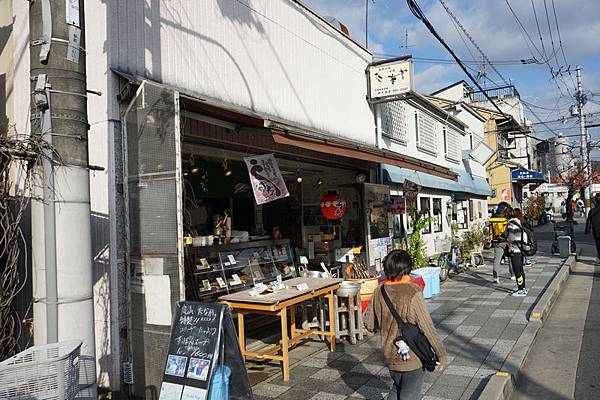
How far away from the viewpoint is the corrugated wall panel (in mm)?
5938

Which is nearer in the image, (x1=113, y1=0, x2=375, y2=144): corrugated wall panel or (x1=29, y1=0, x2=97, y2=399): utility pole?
(x1=29, y1=0, x2=97, y2=399): utility pole

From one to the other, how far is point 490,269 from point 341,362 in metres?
10.6

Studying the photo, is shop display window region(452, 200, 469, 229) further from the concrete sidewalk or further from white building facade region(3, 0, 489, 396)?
white building facade region(3, 0, 489, 396)

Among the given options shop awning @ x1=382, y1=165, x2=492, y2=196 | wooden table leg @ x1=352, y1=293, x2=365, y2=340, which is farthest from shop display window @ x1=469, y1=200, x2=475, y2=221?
wooden table leg @ x1=352, y1=293, x2=365, y2=340

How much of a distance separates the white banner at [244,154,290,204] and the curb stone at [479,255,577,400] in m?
3.99

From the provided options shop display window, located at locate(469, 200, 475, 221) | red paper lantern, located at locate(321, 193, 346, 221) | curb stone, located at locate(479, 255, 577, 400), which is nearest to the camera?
curb stone, located at locate(479, 255, 577, 400)

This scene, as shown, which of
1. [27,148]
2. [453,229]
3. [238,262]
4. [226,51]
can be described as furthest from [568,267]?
[27,148]

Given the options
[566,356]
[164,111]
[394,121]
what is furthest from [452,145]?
[164,111]

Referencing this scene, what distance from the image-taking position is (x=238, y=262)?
26.1ft

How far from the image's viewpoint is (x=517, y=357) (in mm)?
6348

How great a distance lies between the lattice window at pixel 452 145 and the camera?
19.0 metres

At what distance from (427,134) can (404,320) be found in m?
13.7

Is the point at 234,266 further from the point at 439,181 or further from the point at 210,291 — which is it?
the point at 439,181

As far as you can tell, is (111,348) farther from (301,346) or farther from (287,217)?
(287,217)
